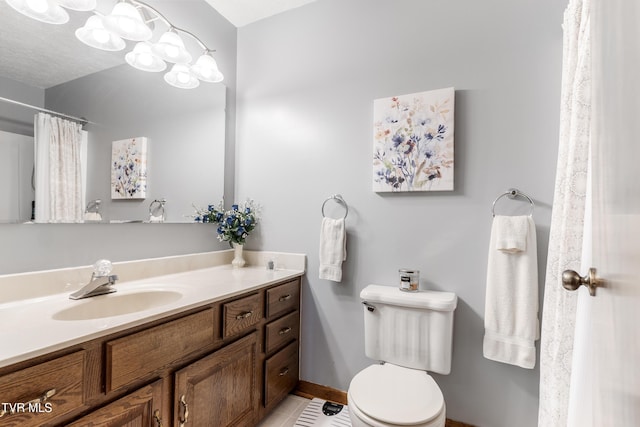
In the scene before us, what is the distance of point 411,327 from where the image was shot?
5.08 ft

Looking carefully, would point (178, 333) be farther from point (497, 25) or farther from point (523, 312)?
point (497, 25)

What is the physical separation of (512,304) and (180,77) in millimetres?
2195

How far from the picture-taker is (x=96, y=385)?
36.0 inches

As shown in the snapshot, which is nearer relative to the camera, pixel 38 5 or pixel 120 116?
pixel 38 5

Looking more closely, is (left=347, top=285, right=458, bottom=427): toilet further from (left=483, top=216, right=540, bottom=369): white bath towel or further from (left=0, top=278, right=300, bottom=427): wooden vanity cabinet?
(left=0, top=278, right=300, bottom=427): wooden vanity cabinet

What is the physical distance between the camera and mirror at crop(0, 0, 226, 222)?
1215 mm

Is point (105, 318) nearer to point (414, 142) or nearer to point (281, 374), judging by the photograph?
point (281, 374)

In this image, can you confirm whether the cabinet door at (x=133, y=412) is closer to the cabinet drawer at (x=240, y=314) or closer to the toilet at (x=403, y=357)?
the cabinet drawer at (x=240, y=314)

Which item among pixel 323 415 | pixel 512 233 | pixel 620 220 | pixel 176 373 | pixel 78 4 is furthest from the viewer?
pixel 323 415

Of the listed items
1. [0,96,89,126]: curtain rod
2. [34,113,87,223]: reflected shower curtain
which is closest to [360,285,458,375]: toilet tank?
[34,113,87,223]: reflected shower curtain

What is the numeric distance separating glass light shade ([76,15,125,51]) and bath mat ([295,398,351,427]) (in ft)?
7.06

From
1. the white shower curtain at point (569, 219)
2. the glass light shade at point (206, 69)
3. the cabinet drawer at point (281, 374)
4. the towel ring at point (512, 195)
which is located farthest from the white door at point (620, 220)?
the glass light shade at point (206, 69)

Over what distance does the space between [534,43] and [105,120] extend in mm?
2114

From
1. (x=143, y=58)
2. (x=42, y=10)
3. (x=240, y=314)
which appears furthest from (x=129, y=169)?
(x=240, y=314)
